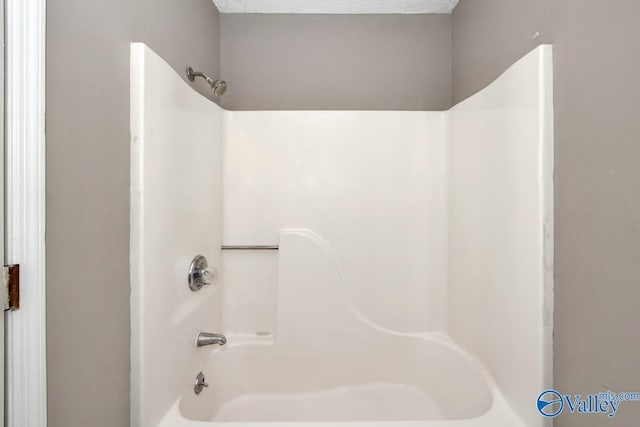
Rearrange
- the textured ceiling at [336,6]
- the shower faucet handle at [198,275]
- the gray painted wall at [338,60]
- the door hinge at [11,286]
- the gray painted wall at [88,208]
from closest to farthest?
the door hinge at [11,286]
the gray painted wall at [88,208]
the shower faucet handle at [198,275]
the textured ceiling at [336,6]
the gray painted wall at [338,60]

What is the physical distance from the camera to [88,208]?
90 cm

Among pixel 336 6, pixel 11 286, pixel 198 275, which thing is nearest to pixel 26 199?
pixel 11 286

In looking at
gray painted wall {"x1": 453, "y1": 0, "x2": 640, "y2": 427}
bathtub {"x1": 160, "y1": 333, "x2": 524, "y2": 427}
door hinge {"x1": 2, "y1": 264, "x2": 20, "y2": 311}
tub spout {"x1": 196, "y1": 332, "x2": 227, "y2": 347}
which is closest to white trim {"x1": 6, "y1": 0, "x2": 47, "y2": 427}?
door hinge {"x1": 2, "y1": 264, "x2": 20, "y2": 311}

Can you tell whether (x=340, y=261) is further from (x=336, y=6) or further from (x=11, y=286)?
(x=11, y=286)

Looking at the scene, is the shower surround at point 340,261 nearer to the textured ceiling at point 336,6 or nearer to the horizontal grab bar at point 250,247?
the horizontal grab bar at point 250,247

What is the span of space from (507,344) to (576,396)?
0.99ft

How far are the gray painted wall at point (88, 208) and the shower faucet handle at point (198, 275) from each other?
0.41 m

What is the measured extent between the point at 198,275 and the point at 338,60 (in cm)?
133

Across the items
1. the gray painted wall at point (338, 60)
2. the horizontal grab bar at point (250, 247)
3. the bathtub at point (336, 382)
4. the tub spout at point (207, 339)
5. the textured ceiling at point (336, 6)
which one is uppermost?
the textured ceiling at point (336, 6)

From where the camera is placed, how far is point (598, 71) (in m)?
0.87

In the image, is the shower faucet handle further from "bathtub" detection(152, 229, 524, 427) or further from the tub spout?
"bathtub" detection(152, 229, 524, 427)

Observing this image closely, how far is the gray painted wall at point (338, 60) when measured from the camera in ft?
6.72

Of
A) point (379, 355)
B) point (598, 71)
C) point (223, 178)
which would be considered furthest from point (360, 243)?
point (598, 71)

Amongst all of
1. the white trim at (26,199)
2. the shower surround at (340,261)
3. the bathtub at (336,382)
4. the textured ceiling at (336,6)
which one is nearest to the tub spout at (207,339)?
the shower surround at (340,261)
